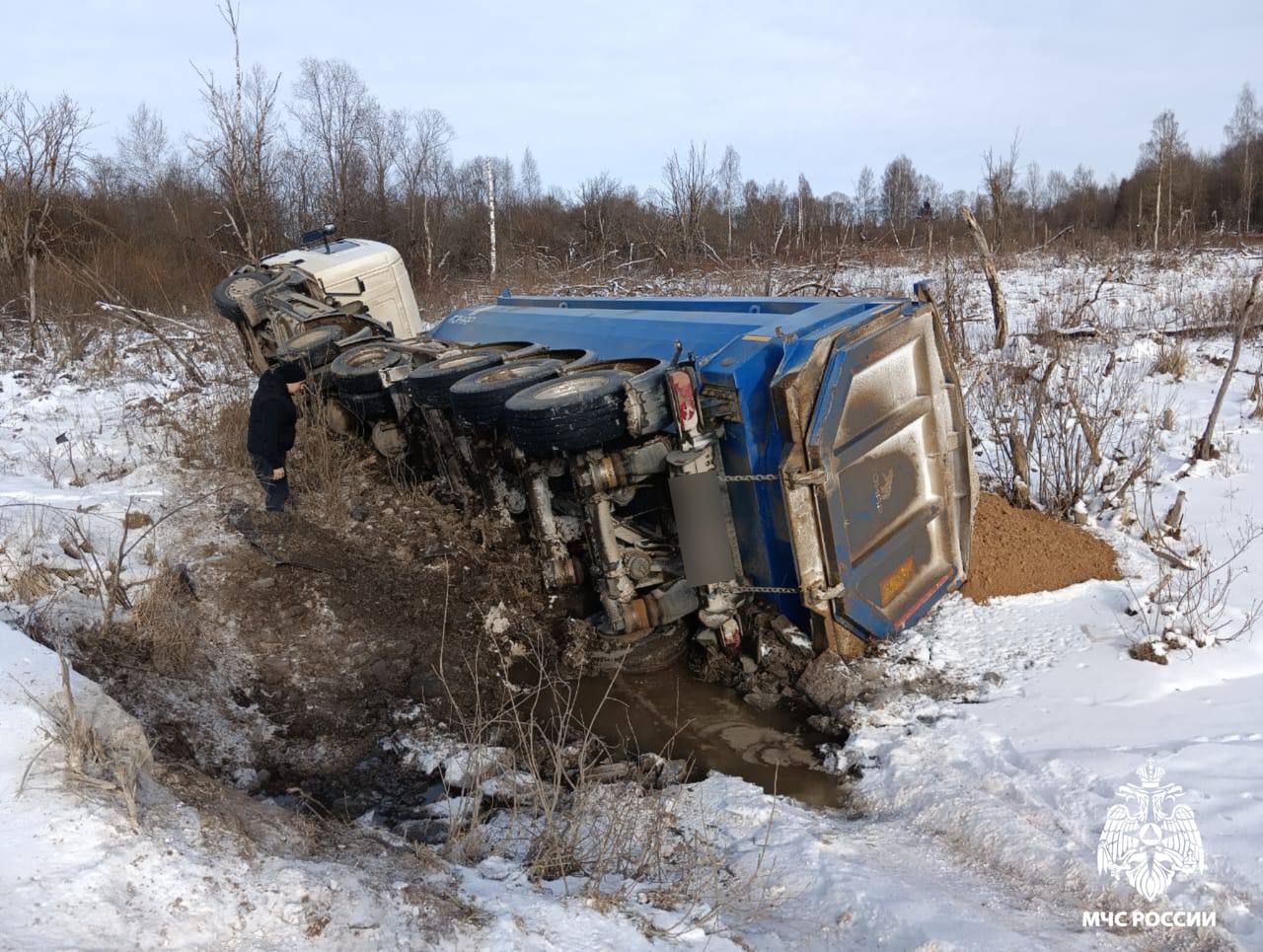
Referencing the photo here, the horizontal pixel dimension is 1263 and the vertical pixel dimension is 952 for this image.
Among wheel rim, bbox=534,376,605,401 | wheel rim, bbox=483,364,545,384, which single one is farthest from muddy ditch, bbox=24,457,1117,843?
wheel rim, bbox=534,376,605,401

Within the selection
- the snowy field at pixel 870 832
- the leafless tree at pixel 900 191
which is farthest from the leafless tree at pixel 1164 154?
the snowy field at pixel 870 832

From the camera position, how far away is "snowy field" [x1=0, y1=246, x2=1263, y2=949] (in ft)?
7.13

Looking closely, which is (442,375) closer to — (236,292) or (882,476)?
(882,476)

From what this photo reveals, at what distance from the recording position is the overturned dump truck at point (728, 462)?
3.81m

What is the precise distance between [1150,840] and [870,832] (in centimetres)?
88

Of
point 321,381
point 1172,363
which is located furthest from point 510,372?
point 1172,363

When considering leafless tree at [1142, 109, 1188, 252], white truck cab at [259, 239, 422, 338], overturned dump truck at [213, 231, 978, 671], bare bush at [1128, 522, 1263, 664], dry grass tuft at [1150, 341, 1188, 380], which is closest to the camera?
overturned dump truck at [213, 231, 978, 671]

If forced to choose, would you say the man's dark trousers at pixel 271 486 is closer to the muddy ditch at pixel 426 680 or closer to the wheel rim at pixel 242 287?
the muddy ditch at pixel 426 680

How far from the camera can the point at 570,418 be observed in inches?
146

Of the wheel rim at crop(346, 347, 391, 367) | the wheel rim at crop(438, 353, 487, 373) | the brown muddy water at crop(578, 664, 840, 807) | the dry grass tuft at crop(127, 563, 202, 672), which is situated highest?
the wheel rim at crop(346, 347, 391, 367)

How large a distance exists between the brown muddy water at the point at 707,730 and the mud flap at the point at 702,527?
0.60m

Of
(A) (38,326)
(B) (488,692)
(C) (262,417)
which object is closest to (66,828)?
(B) (488,692)

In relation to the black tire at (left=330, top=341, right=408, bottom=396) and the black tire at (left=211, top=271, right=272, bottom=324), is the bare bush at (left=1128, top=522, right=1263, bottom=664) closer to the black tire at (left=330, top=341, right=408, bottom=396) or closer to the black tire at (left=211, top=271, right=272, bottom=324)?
the black tire at (left=330, top=341, right=408, bottom=396)

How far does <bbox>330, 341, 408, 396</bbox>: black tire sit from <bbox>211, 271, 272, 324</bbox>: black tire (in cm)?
148
